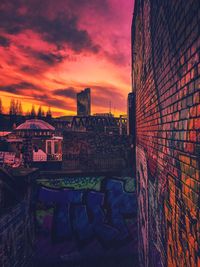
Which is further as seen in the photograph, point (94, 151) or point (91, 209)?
point (94, 151)

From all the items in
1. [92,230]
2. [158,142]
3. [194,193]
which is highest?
[158,142]

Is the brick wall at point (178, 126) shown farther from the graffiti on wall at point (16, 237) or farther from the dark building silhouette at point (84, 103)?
the dark building silhouette at point (84, 103)

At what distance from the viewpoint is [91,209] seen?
733 centimetres

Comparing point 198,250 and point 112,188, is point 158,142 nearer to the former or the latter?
point 198,250

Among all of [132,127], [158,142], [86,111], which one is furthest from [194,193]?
[86,111]

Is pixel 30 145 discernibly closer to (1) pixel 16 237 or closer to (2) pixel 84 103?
(1) pixel 16 237

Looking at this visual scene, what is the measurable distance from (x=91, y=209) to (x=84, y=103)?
16753 millimetres

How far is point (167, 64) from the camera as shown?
2.09 m

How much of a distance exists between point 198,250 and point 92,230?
655 centimetres

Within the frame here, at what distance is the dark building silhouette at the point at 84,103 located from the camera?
22609 mm

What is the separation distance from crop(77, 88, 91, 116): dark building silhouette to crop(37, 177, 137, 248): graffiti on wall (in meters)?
15.8

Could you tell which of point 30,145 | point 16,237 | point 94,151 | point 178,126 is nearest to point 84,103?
point 30,145

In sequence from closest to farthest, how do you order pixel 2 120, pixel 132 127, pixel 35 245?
pixel 132 127 → pixel 35 245 → pixel 2 120

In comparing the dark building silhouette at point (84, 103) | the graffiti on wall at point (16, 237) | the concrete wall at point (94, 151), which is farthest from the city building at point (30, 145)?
the dark building silhouette at point (84, 103)
